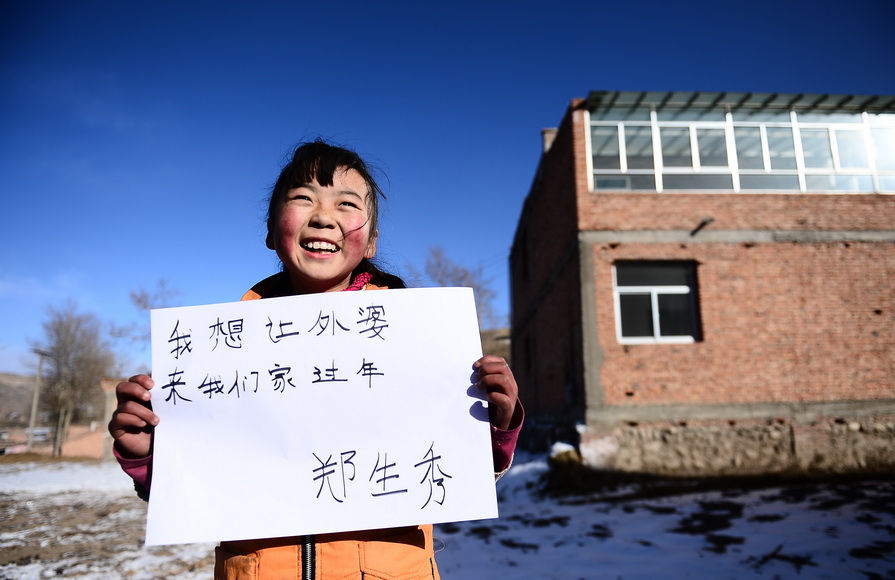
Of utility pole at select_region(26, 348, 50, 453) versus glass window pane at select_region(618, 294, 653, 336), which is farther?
utility pole at select_region(26, 348, 50, 453)

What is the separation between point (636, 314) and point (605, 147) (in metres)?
3.71

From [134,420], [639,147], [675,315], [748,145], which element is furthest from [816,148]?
[134,420]

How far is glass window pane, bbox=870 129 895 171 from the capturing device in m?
9.97

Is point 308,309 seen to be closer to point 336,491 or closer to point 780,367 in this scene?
point 336,491

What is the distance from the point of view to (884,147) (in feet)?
33.2

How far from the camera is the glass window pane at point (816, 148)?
32.7 ft

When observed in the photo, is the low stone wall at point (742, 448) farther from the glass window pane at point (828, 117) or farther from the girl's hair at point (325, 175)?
the girl's hair at point (325, 175)

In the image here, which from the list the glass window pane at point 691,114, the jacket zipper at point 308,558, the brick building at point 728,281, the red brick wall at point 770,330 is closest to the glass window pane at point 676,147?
the brick building at point 728,281

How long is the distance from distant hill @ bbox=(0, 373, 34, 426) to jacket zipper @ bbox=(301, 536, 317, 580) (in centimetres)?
6081

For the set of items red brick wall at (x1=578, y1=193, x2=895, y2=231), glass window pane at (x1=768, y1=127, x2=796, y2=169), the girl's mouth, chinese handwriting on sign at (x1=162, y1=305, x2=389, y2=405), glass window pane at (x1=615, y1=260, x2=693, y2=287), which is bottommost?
chinese handwriting on sign at (x1=162, y1=305, x2=389, y2=405)

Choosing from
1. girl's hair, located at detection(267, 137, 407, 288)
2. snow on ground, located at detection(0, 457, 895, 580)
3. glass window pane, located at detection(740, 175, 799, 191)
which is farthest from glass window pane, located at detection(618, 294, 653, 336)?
girl's hair, located at detection(267, 137, 407, 288)

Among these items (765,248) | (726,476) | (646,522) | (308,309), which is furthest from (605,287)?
(308,309)

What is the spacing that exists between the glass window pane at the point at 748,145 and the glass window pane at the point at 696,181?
646 mm

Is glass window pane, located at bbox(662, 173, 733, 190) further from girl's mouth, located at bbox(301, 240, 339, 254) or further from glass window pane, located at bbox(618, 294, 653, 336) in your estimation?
girl's mouth, located at bbox(301, 240, 339, 254)
